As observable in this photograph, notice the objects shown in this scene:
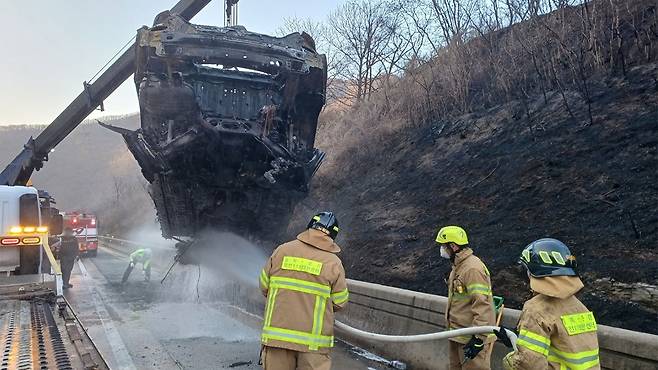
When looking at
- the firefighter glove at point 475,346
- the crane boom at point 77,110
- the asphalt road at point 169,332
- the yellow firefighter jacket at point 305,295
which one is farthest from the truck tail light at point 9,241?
the crane boom at point 77,110

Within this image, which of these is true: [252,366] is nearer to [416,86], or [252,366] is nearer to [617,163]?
[617,163]

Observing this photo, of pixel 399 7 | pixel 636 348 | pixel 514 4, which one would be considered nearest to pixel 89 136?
pixel 399 7

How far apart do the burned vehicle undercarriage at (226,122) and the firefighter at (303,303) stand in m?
3.89

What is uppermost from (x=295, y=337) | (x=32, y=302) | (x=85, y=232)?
(x=295, y=337)

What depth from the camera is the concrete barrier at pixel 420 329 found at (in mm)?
3227

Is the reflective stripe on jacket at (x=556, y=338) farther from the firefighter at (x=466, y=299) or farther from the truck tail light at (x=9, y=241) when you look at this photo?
the truck tail light at (x=9, y=241)

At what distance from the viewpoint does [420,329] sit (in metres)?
5.05

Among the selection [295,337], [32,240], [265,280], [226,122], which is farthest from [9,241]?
[295,337]

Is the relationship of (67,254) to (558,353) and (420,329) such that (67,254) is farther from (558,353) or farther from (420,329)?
(558,353)

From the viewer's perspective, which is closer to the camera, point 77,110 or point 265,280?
point 265,280

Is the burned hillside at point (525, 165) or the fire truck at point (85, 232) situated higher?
the burned hillside at point (525, 165)

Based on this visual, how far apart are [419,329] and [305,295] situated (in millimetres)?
2316

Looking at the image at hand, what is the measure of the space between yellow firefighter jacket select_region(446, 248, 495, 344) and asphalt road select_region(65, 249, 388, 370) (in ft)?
5.06

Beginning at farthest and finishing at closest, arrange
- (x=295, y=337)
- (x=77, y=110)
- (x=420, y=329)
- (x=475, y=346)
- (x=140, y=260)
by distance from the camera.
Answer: (x=77, y=110), (x=140, y=260), (x=420, y=329), (x=475, y=346), (x=295, y=337)
